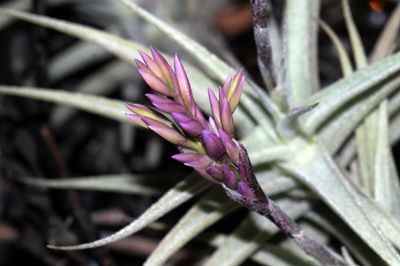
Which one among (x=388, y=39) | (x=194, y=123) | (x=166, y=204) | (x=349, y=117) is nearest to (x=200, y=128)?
(x=194, y=123)

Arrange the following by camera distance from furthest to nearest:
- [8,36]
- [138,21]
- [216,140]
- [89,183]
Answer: [8,36], [138,21], [89,183], [216,140]

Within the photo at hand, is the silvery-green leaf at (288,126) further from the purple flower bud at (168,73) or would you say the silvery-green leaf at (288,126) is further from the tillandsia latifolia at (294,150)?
the purple flower bud at (168,73)

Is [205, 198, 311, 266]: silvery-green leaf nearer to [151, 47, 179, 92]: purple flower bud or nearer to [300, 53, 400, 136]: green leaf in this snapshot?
[300, 53, 400, 136]: green leaf

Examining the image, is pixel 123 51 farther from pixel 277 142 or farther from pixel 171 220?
pixel 171 220

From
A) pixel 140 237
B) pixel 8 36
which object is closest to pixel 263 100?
pixel 140 237

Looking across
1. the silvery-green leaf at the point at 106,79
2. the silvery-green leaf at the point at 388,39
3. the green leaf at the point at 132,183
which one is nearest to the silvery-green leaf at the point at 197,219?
the green leaf at the point at 132,183

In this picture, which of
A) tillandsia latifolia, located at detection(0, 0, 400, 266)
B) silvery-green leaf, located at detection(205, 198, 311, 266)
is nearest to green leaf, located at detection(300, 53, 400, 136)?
tillandsia latifolia, located at detection(0, 0, 400, 266)
